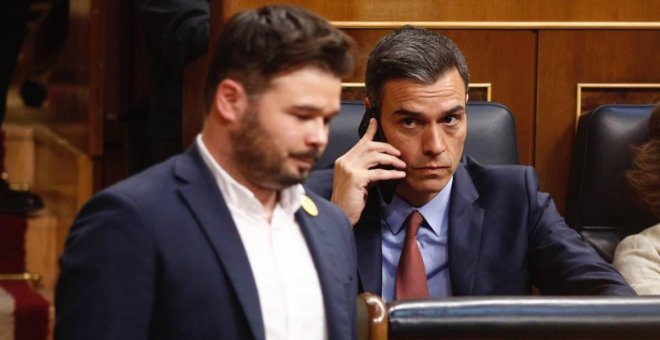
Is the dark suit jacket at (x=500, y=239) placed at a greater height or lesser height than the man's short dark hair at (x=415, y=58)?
lesser

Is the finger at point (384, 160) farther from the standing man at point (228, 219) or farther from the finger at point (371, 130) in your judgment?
the standing man at point (228, 219)

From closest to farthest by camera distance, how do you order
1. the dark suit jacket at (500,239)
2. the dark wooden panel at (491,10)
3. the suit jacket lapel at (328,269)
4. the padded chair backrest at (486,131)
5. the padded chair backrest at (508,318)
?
the suit jacket lapel at (328,269), the padded chair backrest at (508,318), the dark suit jacket at (500,239), the padded chair backrest at (486,131), the dark wooden panel at (491,10)

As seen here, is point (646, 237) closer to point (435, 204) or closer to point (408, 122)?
point (435, 204)

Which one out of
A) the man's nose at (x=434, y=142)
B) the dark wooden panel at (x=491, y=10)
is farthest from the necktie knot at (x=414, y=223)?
the dark wooden panel at (x=491, y=10)

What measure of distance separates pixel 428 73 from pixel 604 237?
23.7 inches

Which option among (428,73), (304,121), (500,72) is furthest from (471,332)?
(500,72)

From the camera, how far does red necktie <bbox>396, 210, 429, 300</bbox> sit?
204 centimetres

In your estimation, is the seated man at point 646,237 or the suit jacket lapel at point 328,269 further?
the seated man at point 646,237

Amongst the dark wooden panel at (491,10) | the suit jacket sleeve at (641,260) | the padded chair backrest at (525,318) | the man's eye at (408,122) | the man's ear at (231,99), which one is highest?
the dark wooden panel at (491,10)

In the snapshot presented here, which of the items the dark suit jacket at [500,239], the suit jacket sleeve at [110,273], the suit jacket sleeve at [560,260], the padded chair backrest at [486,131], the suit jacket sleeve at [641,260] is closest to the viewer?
the suit jacket sleeve at [110,273]

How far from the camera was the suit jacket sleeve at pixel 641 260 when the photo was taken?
2193 mm

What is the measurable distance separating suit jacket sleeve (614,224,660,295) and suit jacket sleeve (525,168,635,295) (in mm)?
134

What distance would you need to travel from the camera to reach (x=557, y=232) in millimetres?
2152

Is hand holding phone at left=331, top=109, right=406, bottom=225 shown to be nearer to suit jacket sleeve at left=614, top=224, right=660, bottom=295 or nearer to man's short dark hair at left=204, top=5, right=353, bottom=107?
suit jacket sleeve at left=614, top=224, right=660, bottom=295
